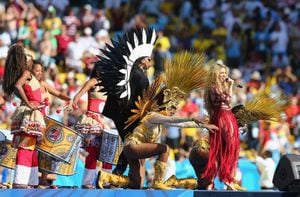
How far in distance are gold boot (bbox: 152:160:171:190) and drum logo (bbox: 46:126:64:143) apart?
100 centimetres

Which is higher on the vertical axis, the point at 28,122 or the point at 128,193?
the point at 28,122

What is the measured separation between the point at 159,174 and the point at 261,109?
1.33 meters

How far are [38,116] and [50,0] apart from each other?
9463mm

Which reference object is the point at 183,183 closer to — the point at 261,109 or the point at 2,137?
the point at 261,109

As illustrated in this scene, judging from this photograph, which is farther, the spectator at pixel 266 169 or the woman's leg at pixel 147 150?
the spectator at pixel 266 169

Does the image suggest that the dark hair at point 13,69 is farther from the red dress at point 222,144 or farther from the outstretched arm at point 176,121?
the red dress at point 222,144

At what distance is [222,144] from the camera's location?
10102 millimetres

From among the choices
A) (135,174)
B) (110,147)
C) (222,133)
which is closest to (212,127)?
(222,133)

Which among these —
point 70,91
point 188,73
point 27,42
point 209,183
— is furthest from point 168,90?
point 27,42

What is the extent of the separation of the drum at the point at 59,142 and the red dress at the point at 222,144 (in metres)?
1.37

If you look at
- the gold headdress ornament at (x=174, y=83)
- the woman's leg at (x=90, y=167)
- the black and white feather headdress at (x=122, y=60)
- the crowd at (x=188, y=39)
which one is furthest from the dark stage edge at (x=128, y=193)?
the crowd at (x=188, y=39)

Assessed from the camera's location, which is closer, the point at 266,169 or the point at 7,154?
the point at 7,154

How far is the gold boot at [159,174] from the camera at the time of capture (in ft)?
32.9

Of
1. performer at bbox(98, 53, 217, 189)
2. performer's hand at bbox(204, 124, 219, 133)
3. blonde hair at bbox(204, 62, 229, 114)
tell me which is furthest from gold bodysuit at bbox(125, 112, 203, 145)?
blonde hair at bbox(204, 62, 229, 114)
